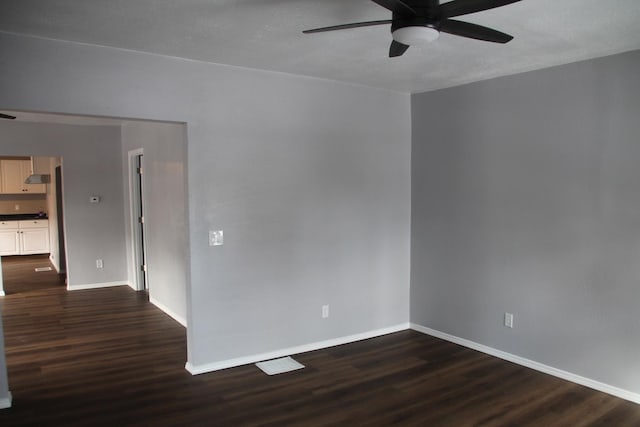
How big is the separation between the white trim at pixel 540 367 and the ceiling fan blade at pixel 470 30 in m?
2.73

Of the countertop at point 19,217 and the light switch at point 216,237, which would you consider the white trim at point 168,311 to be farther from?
the countertop at point 19,217

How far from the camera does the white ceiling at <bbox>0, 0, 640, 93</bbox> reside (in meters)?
2.41

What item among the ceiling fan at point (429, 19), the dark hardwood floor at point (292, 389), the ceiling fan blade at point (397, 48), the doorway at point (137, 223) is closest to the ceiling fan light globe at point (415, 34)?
the ceiling fan at point (429, 19)

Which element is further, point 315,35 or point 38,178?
point 38,178

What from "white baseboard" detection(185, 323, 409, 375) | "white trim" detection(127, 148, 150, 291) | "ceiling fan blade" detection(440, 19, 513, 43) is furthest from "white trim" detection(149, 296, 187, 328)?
"ceiling fan blade" detection(440, 19, 513, 43)

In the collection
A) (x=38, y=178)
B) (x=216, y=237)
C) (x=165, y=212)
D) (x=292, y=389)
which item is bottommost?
(x=292, y=389)

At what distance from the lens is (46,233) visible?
10.0 metres

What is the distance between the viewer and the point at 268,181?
3.96 m

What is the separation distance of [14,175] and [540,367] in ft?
34.5

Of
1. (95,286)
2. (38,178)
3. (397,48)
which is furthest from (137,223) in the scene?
(397,48)

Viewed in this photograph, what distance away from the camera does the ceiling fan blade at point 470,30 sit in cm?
213

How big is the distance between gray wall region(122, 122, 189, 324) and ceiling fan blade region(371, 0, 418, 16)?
3.13 meters

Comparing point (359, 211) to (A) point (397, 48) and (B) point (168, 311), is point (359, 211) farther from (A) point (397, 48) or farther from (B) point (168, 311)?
(B) point (168, 311)

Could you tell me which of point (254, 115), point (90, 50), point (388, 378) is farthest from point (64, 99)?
point (388, 378)
